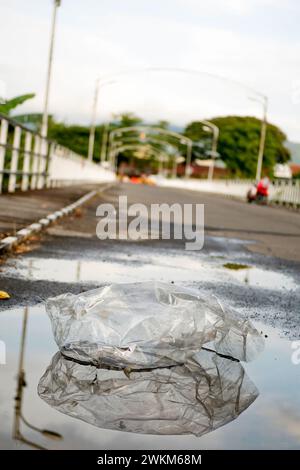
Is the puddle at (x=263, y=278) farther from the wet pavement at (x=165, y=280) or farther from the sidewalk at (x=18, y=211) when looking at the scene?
the sidewalk at (x=18, y=211)

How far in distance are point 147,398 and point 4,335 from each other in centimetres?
132

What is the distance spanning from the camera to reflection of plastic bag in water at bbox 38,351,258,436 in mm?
3469

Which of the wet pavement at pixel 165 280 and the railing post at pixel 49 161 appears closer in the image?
the wet pavement at pixel 165 280

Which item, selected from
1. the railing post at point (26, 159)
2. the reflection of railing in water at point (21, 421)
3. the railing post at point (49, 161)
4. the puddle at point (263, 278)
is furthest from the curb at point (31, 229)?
the railing post at point (49, 161)

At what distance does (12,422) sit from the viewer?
328cm

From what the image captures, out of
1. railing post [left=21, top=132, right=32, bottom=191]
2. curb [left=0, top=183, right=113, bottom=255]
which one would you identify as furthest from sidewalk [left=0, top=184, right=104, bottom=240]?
railing post [left=21, top=132, right=32, bottom=191]

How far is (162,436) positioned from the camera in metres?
3.30

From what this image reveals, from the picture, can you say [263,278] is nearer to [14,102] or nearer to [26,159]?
[26,159]

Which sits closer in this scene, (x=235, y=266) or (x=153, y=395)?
(x=153, y=395)

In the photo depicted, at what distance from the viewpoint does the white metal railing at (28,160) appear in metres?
17.8

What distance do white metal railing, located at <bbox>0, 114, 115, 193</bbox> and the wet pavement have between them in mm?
4105

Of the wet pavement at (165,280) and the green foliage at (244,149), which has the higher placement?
the green foliage at (244,149)

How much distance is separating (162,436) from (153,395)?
566 millimetres

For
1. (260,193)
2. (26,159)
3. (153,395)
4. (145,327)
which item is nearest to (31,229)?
(145,327)
